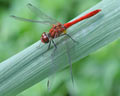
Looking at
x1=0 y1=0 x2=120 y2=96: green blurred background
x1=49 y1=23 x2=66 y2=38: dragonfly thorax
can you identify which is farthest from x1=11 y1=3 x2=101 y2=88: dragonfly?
x1=0 y1=0 x2=120 y2=96: green blurred background

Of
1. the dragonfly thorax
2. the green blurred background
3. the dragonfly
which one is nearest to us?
the dragonfly

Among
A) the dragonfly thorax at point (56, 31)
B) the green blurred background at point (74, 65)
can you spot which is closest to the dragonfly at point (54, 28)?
the dragonfly thorax at point (56, 31)

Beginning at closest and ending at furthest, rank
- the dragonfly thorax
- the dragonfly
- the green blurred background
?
1. the dragonfly
2. the dragonfly thorax
3. the green blurred background

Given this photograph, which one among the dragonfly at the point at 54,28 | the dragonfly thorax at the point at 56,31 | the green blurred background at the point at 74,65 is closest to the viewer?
the dragonfly at the point at 54,28

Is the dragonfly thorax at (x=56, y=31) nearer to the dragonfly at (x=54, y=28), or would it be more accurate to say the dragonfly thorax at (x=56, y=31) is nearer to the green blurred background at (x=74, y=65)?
the dragonfly at (x=54, y=28)

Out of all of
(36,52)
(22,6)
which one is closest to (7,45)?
(22,6)

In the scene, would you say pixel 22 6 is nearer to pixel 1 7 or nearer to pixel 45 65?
pixel 1 7

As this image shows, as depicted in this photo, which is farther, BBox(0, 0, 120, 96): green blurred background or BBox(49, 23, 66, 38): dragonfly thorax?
BBox(0, 0, 120, 96): green blurred background

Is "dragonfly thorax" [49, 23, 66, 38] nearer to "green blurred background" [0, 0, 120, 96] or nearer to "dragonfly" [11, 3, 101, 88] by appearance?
"dragonfly" [11, 3, 101, 88]

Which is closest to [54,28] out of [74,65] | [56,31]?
[56,31]
